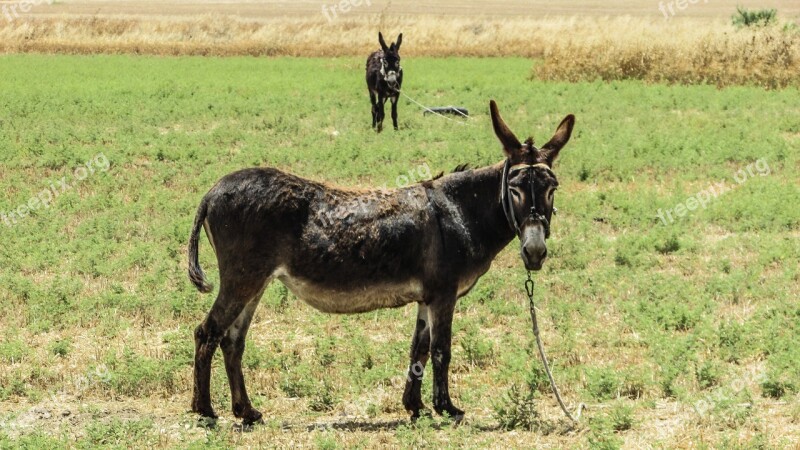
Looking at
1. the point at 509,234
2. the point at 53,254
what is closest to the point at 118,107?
the point at 53,254

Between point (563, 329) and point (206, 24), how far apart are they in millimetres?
44141

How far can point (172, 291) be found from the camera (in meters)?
11.6

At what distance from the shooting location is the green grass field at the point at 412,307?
7.89 m

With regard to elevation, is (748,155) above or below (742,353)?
above

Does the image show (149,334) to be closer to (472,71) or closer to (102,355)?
(102,355)

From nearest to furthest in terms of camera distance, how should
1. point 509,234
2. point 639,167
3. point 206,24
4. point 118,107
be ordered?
point 509,234 < point 639,167 < point 118,107 < point 206,24

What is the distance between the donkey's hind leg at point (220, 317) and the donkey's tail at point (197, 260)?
14 centimetres

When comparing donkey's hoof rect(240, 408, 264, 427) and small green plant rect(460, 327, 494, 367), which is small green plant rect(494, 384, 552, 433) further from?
donkey's hoof rect(240, 408, 264, 427)

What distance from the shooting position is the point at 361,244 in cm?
768

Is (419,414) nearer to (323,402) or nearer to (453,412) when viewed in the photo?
(453,412)

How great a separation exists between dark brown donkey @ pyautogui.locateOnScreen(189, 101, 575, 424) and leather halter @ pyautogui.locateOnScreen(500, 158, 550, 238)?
0.01 meters

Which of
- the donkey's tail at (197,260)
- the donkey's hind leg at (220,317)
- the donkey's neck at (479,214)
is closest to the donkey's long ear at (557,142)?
the donkey's neck at (479,214)

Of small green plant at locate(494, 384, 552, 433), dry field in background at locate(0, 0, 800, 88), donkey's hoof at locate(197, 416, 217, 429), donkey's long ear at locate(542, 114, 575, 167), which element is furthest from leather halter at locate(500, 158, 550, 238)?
dry field in background at locate(0, 0, 800, 88)

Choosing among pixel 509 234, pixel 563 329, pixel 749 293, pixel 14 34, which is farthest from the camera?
pixel 14 34
